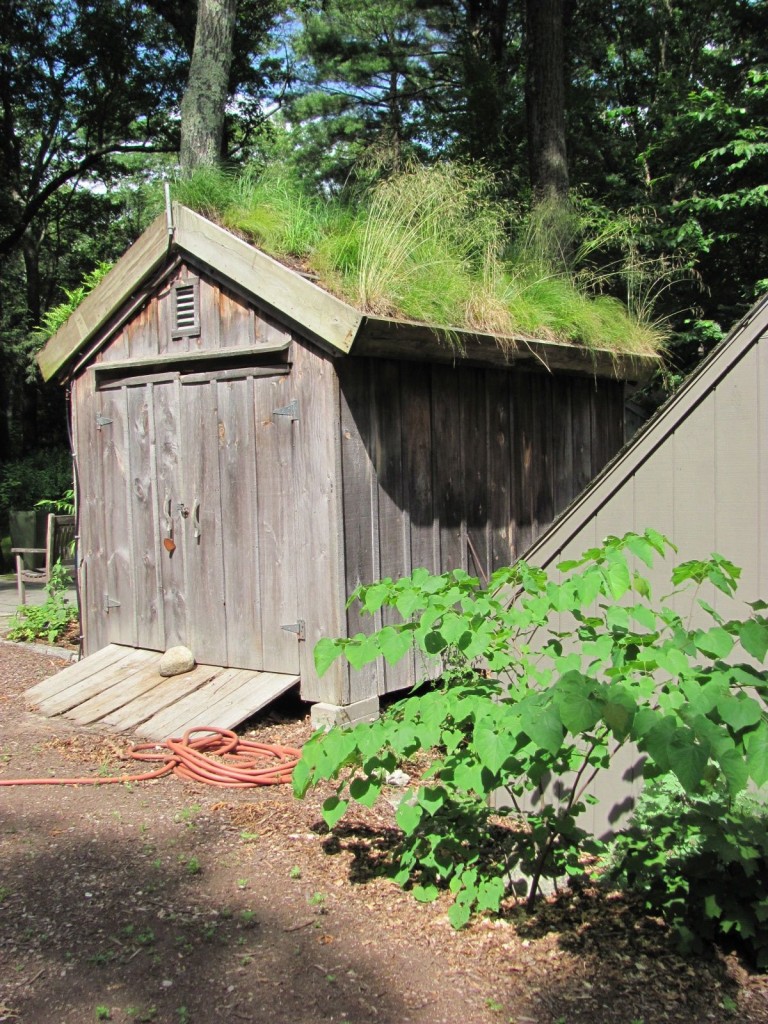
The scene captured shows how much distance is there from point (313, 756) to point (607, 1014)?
1.17 meters

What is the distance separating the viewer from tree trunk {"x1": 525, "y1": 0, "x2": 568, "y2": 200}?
10.4 metres

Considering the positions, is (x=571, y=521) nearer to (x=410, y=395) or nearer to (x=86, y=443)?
(x=410, y=395)

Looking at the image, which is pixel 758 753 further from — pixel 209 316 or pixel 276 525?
pixel 209 316

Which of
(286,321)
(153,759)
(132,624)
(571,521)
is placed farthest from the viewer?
(132,624)

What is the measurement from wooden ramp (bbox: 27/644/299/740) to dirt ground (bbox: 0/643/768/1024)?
1.20 metres

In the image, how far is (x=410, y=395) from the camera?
591 cm

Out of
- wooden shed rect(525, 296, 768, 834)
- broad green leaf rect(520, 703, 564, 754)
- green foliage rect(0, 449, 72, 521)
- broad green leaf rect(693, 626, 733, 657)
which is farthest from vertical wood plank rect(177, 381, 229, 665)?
green foliage rect(0, 449, 72, 521)

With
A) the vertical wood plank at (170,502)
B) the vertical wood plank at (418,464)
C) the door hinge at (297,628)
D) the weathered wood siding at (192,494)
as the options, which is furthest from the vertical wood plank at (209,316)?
the door hinge at (297,628)

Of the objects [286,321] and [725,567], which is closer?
[725,567]

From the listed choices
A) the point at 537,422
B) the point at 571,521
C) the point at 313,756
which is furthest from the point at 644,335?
the point at 313,756

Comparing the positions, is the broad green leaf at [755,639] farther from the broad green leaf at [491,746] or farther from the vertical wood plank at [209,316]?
the vertical wood plank at [209,316]

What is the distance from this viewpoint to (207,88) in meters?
9.49

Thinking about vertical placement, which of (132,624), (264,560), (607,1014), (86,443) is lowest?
(607,1014)

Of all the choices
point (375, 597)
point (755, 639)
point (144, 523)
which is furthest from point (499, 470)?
point (755, 639)
